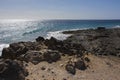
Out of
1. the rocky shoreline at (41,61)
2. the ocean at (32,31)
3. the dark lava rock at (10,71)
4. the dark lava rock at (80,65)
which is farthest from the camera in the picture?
the ocean at (32,31)

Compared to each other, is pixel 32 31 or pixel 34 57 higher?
pixel 34 57

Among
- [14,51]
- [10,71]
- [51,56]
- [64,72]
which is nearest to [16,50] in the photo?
[14,51]

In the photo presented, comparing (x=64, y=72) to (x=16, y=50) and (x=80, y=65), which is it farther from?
(x=16, y=50)

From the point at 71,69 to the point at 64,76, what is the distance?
81 centimetres

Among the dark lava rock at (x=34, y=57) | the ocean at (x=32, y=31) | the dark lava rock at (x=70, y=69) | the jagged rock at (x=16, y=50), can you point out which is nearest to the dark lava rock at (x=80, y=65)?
the dark lava rock at (x=70, y=69)

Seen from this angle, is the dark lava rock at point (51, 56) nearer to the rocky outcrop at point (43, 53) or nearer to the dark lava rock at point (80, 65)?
the rocky outcrop at point (43, 53)

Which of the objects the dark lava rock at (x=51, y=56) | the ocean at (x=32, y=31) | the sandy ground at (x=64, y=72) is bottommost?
the ocean at (x=32, y=31)

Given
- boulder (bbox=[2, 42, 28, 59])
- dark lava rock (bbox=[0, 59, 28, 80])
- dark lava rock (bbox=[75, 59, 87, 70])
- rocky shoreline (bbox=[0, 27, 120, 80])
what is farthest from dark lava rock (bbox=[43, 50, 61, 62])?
dark lava rock (bbox=[0, 59, 28, 80])

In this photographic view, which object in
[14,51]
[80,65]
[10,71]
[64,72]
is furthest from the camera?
[14,51]

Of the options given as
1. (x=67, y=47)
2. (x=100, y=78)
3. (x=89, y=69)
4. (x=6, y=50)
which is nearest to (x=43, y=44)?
(x=67, y=47)

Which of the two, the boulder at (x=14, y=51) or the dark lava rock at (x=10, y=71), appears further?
A: the boulder at (x=14, y=51)

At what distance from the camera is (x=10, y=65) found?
1079 centimetres

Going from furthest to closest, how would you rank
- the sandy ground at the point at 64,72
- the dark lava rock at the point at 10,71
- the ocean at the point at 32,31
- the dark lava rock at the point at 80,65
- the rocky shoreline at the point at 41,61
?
the ocean at the point at 32,31, the dark lava rock at the point at 80,65, the sandy ground at the point at 64,72, the rocky shoreline at the point at 41,61, the dark lava rock at the point at 10,71

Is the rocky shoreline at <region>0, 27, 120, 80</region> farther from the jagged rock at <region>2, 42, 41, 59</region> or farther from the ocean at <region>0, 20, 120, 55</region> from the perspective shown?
the ocean at <region>0, 20, 120, 55</region>
